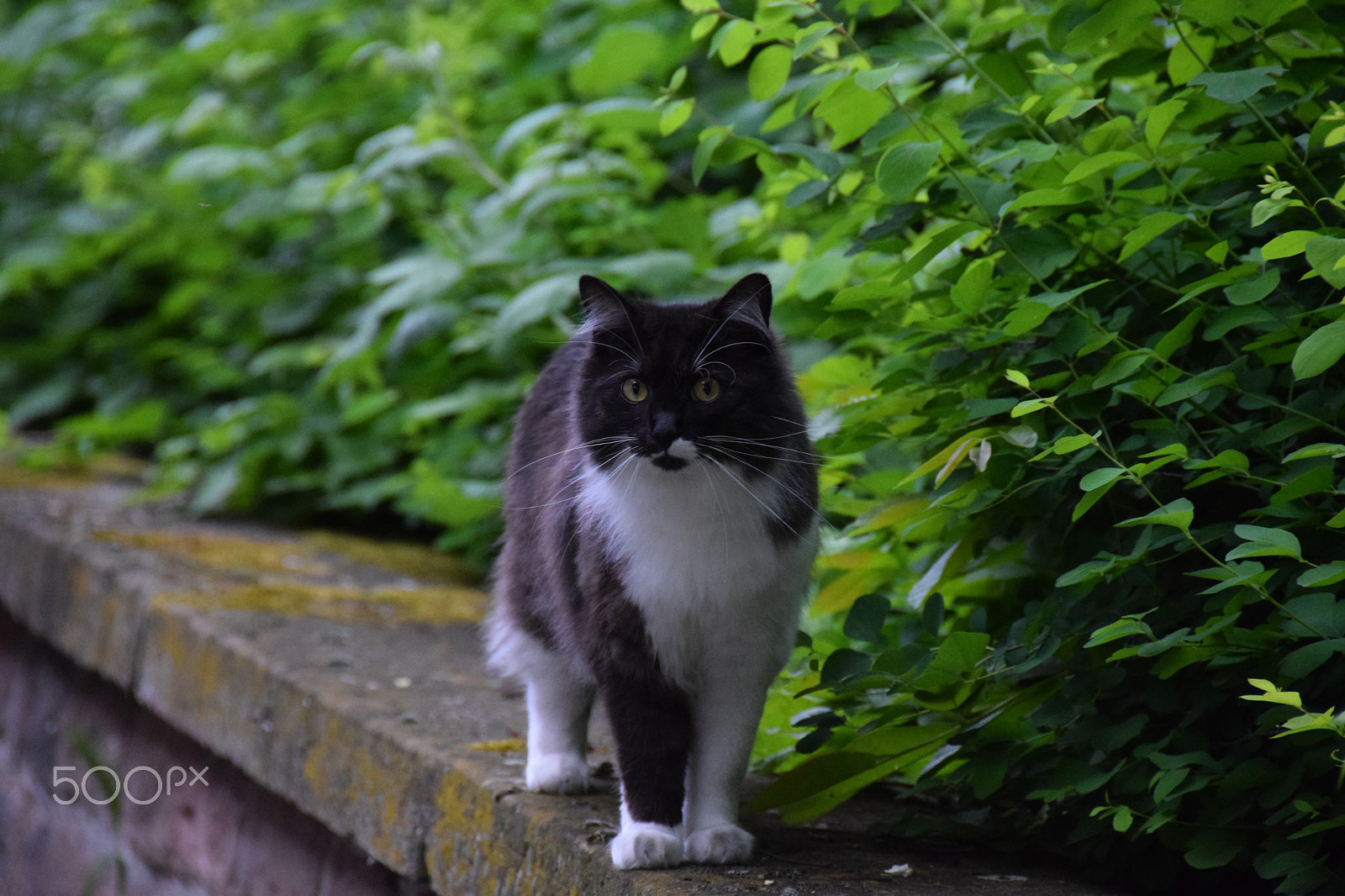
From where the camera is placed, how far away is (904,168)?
1.48m

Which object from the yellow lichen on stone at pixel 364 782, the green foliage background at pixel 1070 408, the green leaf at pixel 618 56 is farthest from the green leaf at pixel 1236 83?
the green leaf at pixel 618 56

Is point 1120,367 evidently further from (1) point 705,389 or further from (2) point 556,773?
(2) point 556,773

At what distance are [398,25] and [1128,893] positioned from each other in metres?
3.82

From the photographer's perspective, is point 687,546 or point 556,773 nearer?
Answer: point 687,546

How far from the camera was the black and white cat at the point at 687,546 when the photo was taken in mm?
1595

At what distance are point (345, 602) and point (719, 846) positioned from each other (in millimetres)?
1600

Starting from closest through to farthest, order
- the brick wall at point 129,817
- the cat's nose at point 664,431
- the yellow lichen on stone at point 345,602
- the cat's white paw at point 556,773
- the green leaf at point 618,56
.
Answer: the cat's nose at point 664,431 → the cat's white paw at point 556,773 → the brick wall at point 129,817 → the yellow lichen on stone at point 345,602 → the green leaf at point 618,56

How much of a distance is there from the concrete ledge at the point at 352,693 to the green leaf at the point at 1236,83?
0.96 metres

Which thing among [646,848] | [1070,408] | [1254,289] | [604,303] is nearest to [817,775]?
[646,848]

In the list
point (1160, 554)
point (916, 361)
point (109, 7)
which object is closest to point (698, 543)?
point (916, 361)

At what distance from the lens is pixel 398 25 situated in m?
4.33

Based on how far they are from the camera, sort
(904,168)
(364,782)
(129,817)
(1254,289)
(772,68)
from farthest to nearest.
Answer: (129,817) < (364,782) < (772,68) < (904,168) < (1254,289)

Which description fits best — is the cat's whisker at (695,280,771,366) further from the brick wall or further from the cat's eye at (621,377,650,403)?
the brick wall

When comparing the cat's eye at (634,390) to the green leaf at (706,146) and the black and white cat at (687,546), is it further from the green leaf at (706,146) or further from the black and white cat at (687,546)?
the green leaf at (706,146)
